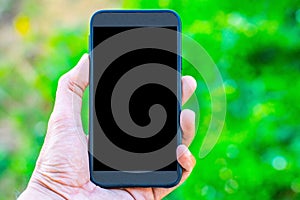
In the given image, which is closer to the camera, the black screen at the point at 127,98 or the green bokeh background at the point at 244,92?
the black screen at the point at 127,98

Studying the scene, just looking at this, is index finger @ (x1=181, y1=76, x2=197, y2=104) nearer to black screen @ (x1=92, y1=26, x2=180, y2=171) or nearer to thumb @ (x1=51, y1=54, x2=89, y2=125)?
black screen @ (x1=92, y1=26, x2=180, y2=171)

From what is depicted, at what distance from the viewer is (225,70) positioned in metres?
1.50

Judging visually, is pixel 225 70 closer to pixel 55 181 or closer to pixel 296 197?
pixel 296 197

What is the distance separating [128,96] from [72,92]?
0.08 meters

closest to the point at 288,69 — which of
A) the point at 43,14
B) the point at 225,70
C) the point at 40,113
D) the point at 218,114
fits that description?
the point at 225,70

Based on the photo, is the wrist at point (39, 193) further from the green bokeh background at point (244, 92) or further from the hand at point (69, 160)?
the green bokeh background at point (244, 92)

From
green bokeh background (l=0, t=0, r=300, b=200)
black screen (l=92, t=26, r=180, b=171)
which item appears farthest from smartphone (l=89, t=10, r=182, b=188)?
green bokeh background (l=0, t=0, r=300, b=200)

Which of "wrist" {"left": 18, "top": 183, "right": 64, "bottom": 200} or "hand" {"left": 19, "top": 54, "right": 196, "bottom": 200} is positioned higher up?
"hand" {"left": 19, "top": 54, "right": 196, "bottom": 200}

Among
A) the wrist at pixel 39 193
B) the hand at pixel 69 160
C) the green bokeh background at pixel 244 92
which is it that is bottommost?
the green bokeh background at pixel 244 92

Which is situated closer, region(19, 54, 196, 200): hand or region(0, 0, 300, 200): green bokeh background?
region(19, 54, 196, 200): hand

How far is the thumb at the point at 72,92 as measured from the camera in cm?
93

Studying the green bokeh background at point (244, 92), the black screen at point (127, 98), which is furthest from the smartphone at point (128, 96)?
the green bokeh background at point (244, 92)

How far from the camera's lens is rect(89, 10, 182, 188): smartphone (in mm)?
941

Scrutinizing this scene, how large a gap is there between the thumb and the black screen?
2 centimetres
